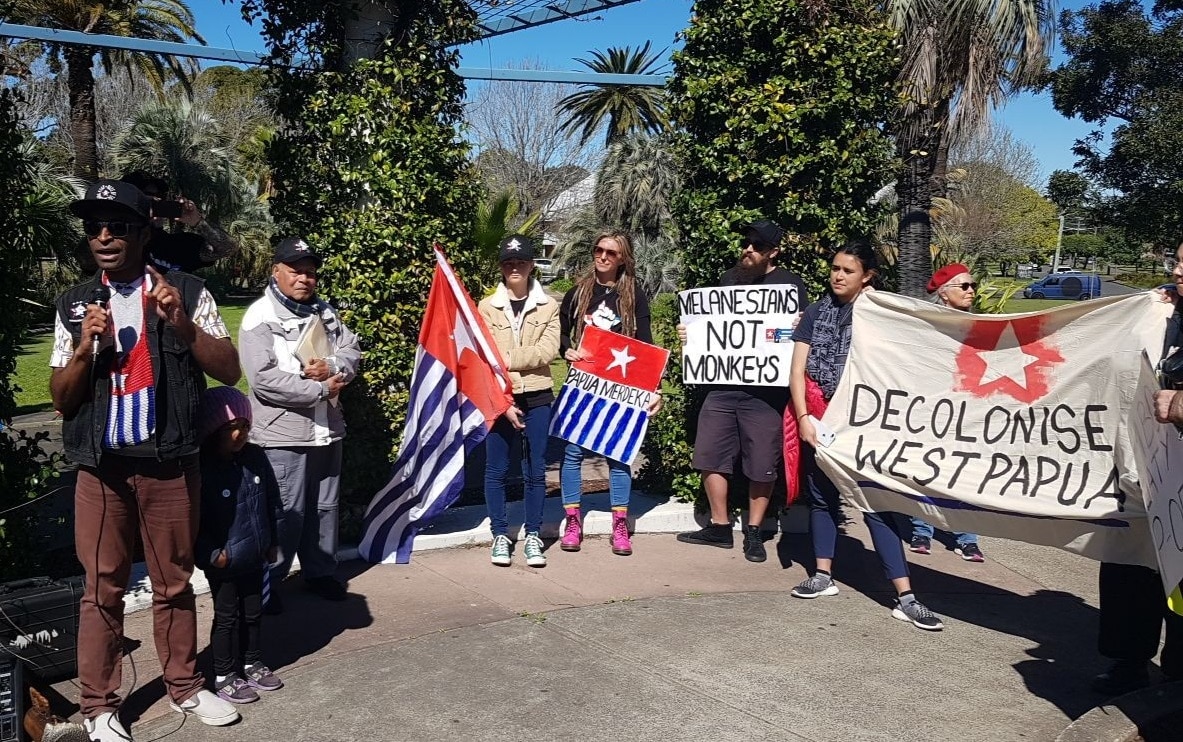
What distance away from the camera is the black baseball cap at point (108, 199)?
361 cm

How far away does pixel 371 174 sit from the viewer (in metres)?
6.16

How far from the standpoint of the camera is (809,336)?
5734mm

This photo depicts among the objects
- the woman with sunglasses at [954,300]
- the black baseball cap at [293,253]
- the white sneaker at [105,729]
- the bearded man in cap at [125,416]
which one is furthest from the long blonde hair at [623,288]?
the white sneaker at [105,729]

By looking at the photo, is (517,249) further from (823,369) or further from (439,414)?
(823,369)

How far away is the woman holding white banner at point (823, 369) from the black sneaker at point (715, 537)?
3.23 ft

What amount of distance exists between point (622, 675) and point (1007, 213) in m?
57.2

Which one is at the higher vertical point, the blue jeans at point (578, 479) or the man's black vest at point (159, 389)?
the man's black vest at point (159, 389)

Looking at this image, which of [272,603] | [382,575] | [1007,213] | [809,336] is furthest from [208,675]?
[1007,213]

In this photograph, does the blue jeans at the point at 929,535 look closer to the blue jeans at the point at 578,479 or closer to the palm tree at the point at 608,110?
the blue jeans at the point at 578,479

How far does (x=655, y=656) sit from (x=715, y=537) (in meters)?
2.06

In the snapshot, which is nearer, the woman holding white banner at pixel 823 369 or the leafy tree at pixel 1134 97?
the woman holding white banner at pixel 823 369

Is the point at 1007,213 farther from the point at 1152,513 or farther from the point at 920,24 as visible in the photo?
the point at 1152,513

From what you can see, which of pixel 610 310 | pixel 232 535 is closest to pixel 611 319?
pixel 610 310

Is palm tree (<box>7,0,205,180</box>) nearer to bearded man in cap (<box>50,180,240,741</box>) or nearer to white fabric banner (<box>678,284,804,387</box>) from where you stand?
white fabric banner (<box>678,284,804,387</box>)
